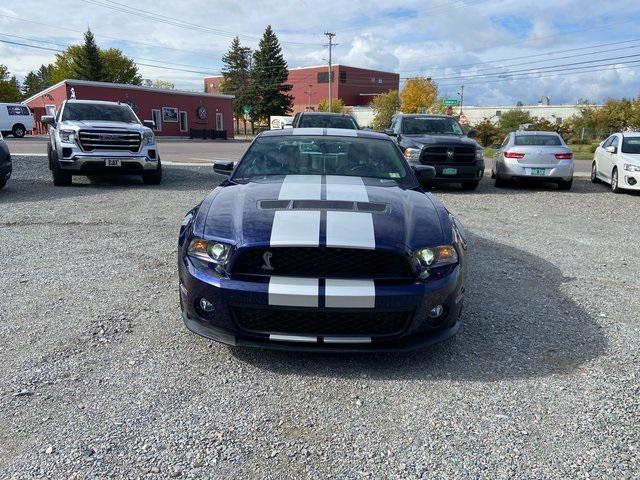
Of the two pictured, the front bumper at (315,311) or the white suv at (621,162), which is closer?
the front bumper at (315,311)

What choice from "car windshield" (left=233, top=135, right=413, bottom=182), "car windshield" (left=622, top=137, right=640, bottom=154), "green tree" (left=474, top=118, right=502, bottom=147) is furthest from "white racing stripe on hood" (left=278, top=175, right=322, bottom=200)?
"green tree" (left=474, top=118, right=502, bottom=147)

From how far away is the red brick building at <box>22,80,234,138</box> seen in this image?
41.2m

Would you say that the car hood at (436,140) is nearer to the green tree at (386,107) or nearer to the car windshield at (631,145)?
the car windshield at (631,145)

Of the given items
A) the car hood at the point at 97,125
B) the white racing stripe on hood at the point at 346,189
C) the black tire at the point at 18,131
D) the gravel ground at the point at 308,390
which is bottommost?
the gravel ground at the point at 308,390

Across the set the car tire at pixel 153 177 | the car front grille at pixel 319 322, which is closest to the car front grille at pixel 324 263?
the car front grille at pixel 319 322

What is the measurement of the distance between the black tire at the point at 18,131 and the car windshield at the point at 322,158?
3869cm

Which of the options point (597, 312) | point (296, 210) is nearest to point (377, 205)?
A: point (296, 210)

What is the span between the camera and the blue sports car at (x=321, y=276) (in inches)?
121

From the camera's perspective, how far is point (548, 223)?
8695 mm

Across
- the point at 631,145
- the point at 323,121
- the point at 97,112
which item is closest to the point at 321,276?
the point at 97,112

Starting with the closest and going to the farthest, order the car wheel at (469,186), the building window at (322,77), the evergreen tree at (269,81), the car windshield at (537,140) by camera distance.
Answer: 1. the car wheel at (469,186)
2. the car windshield at (537,140)
3. the evergreen tree at (269,81)
4. the building window at (322,77)

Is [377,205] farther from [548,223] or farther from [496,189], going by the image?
[496,189]

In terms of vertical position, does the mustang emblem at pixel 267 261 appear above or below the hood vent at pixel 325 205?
below

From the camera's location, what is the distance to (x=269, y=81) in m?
68.8
